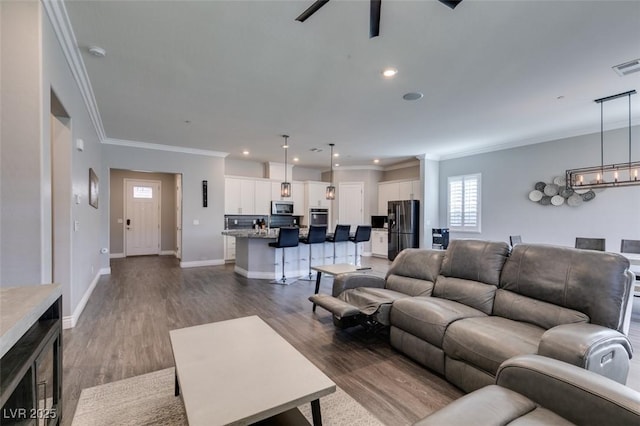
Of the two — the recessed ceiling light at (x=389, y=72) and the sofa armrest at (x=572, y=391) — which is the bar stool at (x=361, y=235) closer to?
the recessed ceiling light at (x=389, y=72)

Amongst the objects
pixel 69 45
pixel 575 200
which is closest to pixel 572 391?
pixel 69 45

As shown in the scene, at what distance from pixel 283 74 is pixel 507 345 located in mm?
3270

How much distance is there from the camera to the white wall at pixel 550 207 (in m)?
4.94

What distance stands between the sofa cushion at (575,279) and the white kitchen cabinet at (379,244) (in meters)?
6.35

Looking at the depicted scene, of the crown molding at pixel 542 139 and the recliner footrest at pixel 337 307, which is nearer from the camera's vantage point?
the recliner footrest at pixel 337 307

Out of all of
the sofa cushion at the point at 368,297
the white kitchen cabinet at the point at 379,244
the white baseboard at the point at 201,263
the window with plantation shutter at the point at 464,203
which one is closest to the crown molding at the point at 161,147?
the white baseboard at the point at 201,263

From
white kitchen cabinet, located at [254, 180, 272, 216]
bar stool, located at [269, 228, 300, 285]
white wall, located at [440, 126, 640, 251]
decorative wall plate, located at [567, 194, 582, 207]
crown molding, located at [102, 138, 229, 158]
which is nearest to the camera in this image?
white wall, located at [440, 126, 640, 251]

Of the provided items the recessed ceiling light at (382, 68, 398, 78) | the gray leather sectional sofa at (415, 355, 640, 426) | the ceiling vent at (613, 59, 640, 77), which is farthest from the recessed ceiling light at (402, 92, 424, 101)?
the gray leather sectional sofa at (415, 355, 640, 426)

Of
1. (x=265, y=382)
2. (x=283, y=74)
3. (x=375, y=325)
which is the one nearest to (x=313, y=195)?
(x=283, y=74)

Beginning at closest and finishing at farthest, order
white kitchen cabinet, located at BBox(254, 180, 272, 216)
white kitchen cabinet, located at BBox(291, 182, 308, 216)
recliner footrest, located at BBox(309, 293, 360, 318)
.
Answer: recliner footrest, located at BBox(309, 293, 360, 318), white kitchen cabinet, located at BBox(254, 180, 272, 216), white kitchen cabinet, located at BBox(291, 182, 308, 216)

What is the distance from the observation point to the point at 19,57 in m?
2.12

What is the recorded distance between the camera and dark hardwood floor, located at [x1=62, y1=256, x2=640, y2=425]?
6.95 feet

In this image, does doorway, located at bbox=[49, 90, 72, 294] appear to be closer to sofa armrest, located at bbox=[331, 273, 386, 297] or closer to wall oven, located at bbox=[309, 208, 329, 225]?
sofa armrest, located at bbox=[331, 273, 386, 297]

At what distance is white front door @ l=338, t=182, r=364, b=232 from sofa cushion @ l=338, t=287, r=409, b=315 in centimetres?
611
